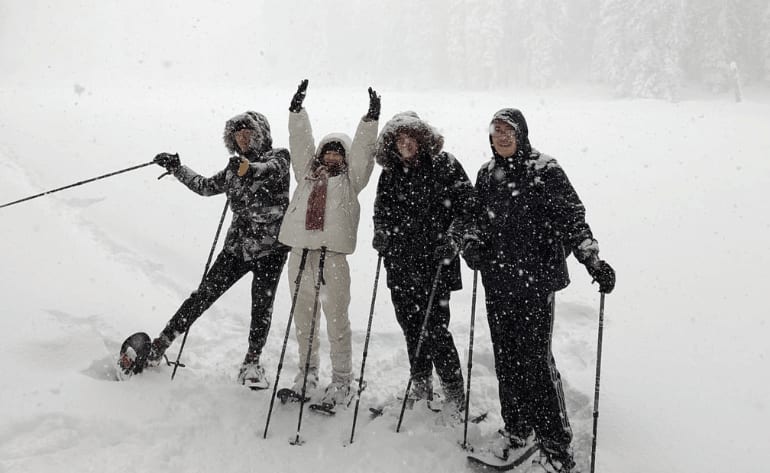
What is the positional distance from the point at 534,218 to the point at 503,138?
59 centimetres

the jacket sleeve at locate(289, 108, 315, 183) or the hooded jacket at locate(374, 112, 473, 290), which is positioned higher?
the jacket sleeve at locate(289, 108, 315, 183)

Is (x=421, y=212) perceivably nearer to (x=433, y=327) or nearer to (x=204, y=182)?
(x=433, y=327)

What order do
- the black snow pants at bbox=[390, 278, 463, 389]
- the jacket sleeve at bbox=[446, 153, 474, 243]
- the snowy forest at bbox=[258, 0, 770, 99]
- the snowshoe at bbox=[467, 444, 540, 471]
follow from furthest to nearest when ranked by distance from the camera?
the snowy forest at bbox=[258, 0, 770, 99], the black snow pants at bbox=[390, 278, 463, 389], the jacket sleeve at bbox=[446, 153, 474, 243], the snowshoe at bbox=[467, 444, 540, 471]

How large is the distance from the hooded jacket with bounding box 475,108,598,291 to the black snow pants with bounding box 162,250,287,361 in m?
2.10

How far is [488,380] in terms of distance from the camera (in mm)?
4676

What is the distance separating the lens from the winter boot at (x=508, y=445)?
3.42 m

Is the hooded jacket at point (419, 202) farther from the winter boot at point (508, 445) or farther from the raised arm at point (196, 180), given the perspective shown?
the raised arm at point (196, 180)

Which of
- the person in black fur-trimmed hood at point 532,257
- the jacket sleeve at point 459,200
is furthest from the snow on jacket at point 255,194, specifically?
the person in black fur-trimmed hood at point 532,257

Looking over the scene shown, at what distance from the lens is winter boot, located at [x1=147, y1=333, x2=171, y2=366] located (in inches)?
164

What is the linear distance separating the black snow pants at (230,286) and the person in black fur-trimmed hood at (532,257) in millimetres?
1901

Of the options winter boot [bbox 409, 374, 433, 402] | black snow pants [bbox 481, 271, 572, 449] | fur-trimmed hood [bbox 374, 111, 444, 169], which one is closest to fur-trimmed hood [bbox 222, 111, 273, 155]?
fur-trimmed hood [bbox 374, 111, 444, 169]

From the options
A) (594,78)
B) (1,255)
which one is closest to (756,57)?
(594,78)

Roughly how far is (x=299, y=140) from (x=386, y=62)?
161ft

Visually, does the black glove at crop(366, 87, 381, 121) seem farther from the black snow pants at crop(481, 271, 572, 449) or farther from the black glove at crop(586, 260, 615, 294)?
the black glove at crop(586, 260, 615, 294)
